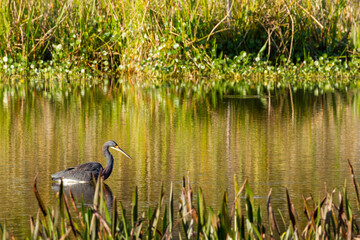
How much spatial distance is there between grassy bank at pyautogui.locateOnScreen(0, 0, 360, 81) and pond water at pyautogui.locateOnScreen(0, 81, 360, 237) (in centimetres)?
358

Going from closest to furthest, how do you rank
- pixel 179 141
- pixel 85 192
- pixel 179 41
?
pixel 85 192 → pixel 179 141 → pixel 179 41

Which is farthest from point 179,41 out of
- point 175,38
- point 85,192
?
point 85,192

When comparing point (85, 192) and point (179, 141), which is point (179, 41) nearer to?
point (179, 141)

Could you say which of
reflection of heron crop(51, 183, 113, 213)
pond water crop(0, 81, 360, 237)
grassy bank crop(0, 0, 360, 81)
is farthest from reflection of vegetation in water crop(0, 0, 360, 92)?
reflection of heron crop(51, 183, 113, 213)

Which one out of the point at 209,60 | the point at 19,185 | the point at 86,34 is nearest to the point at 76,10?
the point at 86,34

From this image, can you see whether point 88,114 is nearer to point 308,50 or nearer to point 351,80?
point 351,80

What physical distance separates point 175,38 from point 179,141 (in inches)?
360

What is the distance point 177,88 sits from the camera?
655 inches

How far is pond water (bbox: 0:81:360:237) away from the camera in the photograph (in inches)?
280

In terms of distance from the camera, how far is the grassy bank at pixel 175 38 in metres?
18.9

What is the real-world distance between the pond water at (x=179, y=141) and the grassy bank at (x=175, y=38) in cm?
358

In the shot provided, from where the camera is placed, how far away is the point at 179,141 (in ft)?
32.0

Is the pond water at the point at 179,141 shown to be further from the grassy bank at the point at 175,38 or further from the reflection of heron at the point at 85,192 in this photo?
the grassy bank at the point at 175,38

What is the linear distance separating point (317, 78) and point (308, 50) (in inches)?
55.4
